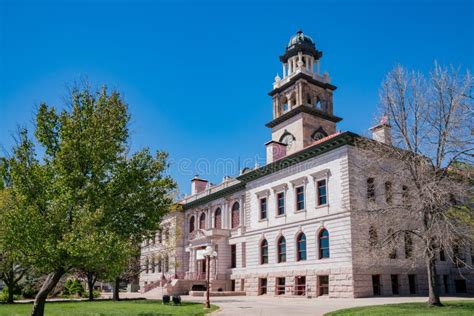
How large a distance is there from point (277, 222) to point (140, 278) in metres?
28.6

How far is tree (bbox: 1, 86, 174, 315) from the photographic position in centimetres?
1411

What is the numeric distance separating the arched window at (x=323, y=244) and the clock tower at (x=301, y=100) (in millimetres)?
11165

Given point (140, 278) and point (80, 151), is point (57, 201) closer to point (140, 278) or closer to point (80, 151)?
point (80, 151)

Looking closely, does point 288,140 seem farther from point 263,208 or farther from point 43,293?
point 43,293

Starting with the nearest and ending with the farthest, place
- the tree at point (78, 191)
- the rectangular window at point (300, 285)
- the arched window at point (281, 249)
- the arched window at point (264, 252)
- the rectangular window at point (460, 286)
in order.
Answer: the tree at point (78, 191)
the rectangular window at point (300, 285)
the rectangular window at point (460, 286)
the arched window at point (281, 249)
the arched window at point (264, 252)

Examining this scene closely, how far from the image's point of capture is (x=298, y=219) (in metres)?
33.1

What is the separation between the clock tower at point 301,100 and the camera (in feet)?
138

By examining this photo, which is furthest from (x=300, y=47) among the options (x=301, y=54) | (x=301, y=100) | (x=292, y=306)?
(x=292, y=306)

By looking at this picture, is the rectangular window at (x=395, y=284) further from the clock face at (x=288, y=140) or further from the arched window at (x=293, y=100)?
the arched window at (x=293, y=100)

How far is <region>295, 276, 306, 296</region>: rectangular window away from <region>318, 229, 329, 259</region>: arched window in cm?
266

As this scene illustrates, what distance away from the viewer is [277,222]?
1391 inches

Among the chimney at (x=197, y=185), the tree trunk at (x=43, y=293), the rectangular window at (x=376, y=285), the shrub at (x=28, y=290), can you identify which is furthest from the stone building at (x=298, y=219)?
the tree trunk at (x=43, y=293)

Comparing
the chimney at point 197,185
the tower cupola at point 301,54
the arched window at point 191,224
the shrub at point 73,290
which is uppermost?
the tower cupola at point 301,54

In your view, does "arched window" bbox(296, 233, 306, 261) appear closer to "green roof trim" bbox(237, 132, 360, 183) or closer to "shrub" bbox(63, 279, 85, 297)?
"green roof trim" bbox(237, 132, 360, 183)
